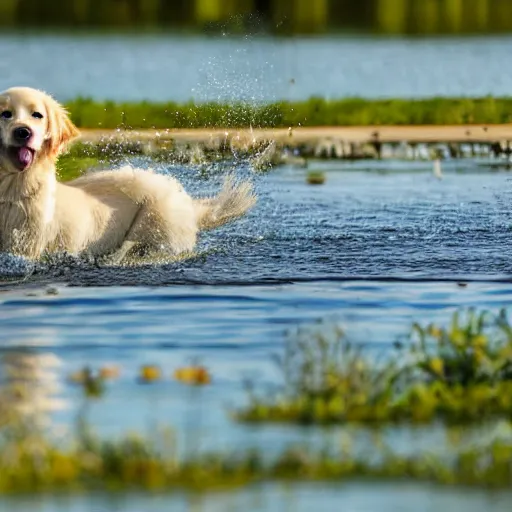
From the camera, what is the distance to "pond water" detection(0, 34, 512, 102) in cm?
2391

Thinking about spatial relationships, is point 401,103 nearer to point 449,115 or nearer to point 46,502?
point 449,115

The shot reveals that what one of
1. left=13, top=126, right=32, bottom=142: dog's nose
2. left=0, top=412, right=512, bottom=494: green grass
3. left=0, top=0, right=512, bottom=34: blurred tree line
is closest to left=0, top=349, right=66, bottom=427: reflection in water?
left=0, top=412, right=512, bottom=494: green grass

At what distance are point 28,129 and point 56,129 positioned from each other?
0.27 m

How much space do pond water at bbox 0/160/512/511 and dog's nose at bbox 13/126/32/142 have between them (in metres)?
0.89

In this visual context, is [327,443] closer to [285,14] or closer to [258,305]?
[258,305]

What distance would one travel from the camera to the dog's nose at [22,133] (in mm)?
10438

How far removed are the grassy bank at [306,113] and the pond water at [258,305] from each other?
619cm

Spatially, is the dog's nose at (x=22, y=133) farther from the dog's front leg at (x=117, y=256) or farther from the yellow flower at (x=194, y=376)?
the yellow flower at (x=194, y=376)

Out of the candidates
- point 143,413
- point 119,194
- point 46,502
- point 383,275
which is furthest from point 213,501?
point 119,194

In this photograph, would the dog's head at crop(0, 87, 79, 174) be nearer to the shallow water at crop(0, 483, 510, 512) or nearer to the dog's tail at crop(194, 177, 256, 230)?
the dog's tail at crop(194, 177, 256, 230)

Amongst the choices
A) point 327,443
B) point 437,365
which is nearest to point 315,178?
point 437,365

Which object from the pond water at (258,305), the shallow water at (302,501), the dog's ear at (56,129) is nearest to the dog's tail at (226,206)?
the pond water at (258,305)

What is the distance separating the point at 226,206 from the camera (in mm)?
12102

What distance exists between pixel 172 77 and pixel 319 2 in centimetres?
1973
